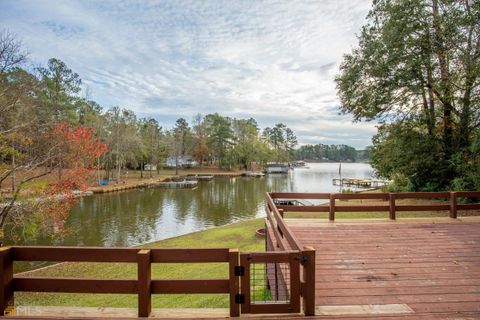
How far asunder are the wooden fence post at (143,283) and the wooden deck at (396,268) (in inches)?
76.3

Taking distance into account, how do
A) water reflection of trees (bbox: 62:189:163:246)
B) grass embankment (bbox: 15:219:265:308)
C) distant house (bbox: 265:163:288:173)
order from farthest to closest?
distant house (bbox: 265:163:288:173), water reflection of trees (bbox: 62:189:163:246), grass embankment (bbox: 15:219:265:308)

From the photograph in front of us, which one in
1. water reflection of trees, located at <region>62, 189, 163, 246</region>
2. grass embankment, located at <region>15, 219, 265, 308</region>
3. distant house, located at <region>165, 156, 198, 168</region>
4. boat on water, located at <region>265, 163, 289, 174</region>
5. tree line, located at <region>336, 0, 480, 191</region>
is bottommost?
water reflection of trees, located at <region>62, 189, 163, 246</region>

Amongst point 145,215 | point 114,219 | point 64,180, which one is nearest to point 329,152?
point 145,215

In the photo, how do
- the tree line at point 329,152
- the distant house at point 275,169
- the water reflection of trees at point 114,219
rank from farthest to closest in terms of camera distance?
the tree line at point 329,152, the distant house at point 275,169, the water reflection of trees at point 114,219

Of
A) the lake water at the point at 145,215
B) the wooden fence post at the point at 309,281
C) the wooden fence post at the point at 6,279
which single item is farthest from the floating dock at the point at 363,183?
the wooden fence post at the point at 6,279

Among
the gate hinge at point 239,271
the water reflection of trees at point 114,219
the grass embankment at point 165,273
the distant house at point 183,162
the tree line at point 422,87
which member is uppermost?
the tree line at point 422,87

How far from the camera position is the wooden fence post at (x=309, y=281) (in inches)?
116

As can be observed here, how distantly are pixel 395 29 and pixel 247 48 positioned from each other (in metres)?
7.19

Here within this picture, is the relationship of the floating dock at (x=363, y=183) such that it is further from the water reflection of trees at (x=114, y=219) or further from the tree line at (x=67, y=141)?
the tree line at (x=67, y=141)

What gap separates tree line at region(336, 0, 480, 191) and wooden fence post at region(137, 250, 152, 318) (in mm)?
11489

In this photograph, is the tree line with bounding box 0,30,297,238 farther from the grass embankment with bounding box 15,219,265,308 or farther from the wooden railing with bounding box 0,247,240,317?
the wooden railing with bounding box 0,247,240,317

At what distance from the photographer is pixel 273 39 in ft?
42.3

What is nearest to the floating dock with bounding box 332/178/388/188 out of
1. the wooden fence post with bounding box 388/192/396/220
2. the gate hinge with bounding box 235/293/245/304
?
the wooden fence post with bounding box 388/192/396/220

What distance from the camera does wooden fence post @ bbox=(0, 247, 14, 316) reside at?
2.89m
